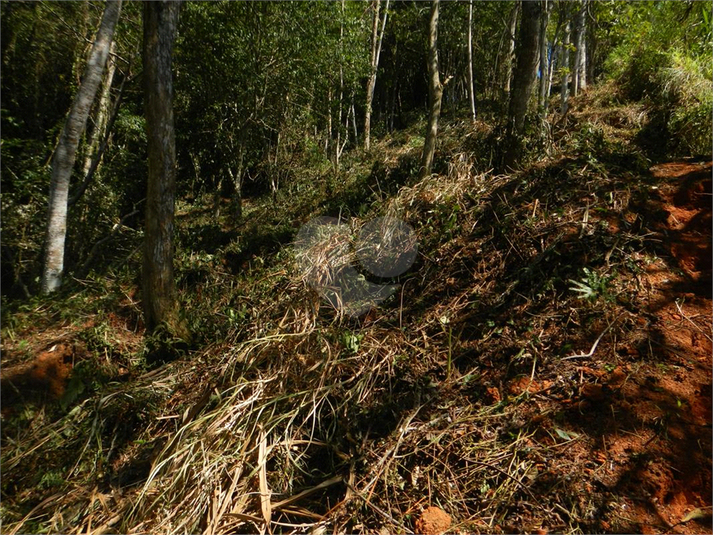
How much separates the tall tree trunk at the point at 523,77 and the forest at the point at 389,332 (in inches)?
1.1

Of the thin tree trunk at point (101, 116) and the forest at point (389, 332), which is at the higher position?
the thin tree trunk at point (101, 116)

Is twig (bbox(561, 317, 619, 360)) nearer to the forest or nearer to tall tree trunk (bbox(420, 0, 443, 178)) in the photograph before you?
the forest

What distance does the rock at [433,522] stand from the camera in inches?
75.0

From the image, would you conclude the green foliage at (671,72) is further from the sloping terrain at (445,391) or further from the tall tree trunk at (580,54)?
the tall tree trunk at (580,54)

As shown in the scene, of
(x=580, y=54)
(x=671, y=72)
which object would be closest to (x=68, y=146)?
(x=671, y=72)

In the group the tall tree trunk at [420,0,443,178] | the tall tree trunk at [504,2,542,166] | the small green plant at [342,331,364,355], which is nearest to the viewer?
the small green plant at [342,331,364,355]

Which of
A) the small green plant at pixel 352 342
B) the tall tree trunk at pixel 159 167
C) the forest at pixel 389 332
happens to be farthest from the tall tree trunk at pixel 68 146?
the small green plant at pixel 352 342

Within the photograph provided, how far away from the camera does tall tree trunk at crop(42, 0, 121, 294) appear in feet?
15.3

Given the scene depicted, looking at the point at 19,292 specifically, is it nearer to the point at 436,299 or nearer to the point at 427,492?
the point at 436,299

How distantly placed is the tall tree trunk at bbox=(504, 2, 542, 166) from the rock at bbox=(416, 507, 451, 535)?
357cm

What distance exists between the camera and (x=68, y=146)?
4.76m

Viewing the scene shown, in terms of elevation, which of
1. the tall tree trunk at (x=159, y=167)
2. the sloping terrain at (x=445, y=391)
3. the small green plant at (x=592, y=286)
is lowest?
the sloping terrain at (x=445, y=391)

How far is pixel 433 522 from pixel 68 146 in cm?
552

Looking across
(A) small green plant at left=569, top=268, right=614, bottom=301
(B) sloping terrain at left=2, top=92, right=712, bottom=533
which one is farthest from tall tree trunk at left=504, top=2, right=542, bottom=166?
(A) small green plant at left=569, top=268, right=614, bottom=301
